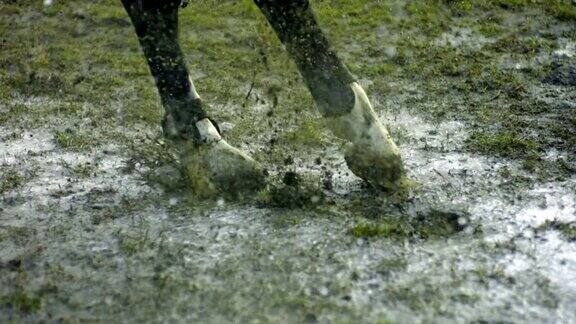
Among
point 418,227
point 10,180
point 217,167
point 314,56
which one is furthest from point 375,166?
point 10,180

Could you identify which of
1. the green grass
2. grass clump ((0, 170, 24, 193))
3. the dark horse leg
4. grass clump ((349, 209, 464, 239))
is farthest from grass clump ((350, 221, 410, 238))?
the green grass

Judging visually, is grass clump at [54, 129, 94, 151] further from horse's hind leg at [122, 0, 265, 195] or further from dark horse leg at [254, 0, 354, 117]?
dark horse leg at [254, 0, 354, 117]

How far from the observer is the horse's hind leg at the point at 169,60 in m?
3.78

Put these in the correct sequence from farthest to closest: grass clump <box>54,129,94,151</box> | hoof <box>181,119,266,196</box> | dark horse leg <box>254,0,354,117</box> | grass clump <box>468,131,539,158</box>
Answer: grass clump <box>54,129,94,151</box> → grass clump <box>468,131,539,158</box> → hoof <box>181,119,266,196</box> → dark horse leg <box>254,0,354,117</box>

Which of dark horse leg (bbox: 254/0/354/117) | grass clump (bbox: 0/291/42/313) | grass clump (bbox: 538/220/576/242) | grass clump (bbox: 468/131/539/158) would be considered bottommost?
grass clump (bbox: 0/291/42/313)

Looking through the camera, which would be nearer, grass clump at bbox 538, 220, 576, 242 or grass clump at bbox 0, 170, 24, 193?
grass clump at bbox 538, 220, 576, 242

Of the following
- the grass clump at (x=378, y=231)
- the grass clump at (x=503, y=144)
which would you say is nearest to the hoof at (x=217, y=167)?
the grass clump at (x=378, y=231)

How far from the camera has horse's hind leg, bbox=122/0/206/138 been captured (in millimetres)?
3775

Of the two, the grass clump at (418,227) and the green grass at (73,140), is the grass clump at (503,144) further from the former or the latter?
the green grass at (73,140)

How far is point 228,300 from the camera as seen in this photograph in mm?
2875

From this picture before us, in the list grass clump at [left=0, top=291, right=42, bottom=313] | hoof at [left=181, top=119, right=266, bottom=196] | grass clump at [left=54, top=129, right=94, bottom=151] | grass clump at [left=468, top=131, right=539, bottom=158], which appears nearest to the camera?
grass clump at [left=0, top=291, right=42, bottom=313]

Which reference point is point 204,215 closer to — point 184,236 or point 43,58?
point 184,236

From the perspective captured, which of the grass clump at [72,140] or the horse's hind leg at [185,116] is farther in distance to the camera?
the grass clump at [72,140]

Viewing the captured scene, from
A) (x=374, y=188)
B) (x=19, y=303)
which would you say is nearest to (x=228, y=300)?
(x=19, y=303)
